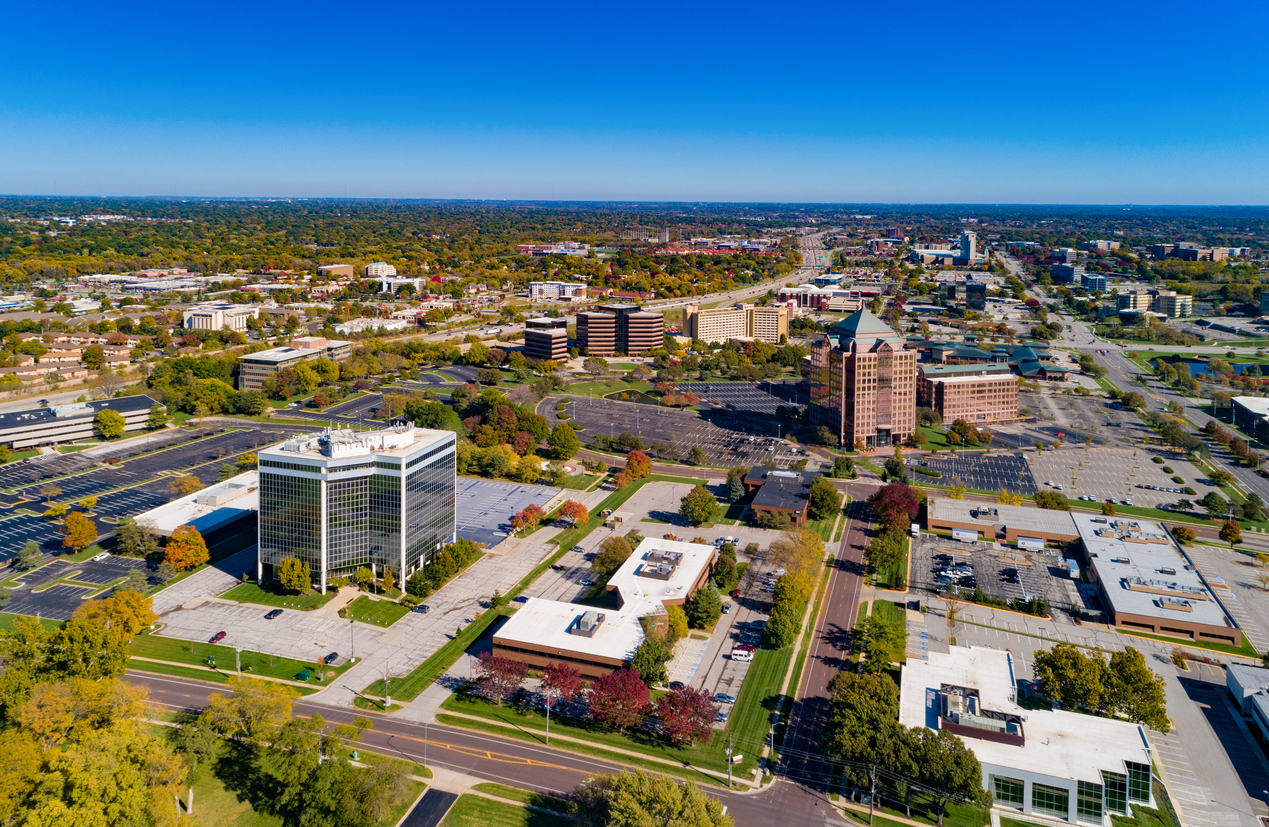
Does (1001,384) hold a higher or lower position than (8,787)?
higher

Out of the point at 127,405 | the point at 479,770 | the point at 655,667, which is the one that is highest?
the point at 127,405

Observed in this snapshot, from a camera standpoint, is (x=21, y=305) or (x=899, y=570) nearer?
(x=899, y=570)

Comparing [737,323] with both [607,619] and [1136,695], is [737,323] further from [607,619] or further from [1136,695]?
[1136,695]

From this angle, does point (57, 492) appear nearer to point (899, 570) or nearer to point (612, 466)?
point (612, 466)

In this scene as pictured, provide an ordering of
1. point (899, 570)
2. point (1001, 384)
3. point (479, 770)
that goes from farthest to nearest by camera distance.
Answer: point (1001, 384), point (899, 570), point (479, 770)

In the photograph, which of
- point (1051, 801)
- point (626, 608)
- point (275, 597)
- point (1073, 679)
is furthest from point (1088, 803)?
point (275, 597)

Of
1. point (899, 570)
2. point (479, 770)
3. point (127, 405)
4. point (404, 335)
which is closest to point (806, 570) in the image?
point (899, 570)

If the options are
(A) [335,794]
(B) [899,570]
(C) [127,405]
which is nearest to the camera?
(A) [335,794]
